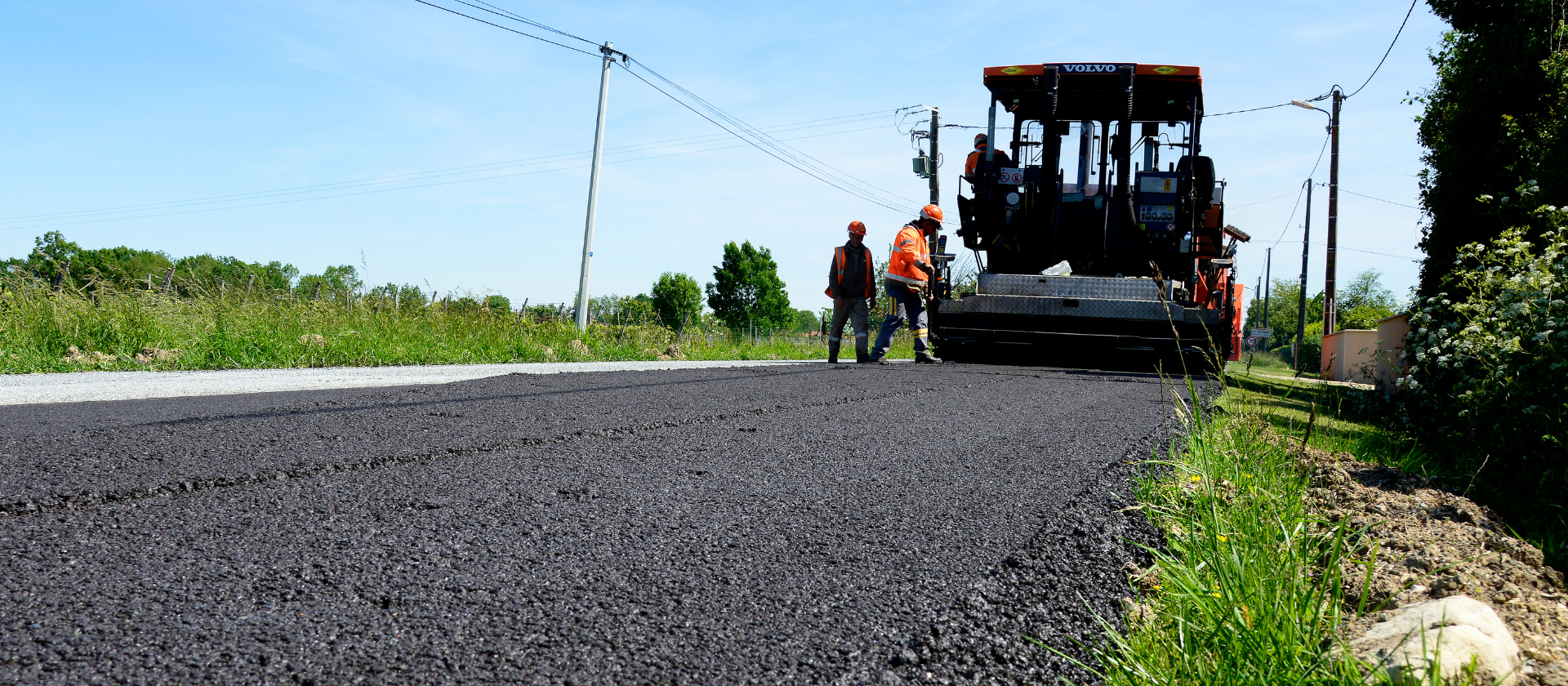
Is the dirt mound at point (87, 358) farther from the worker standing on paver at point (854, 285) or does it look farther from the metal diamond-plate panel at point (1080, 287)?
the metal diamond-plate panel at point (1080, 287)

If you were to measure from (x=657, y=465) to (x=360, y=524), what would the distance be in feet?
3.70

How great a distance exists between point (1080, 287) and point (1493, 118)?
4.04 metres

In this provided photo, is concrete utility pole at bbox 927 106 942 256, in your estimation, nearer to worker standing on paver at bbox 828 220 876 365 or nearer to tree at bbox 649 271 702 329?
worker standing on paver at bbox 828 220 876 365

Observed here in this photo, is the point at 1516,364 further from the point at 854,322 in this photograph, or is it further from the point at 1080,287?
the point at 854,322

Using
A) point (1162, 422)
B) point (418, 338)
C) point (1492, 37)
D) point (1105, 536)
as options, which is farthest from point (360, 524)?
point (1492, 37)

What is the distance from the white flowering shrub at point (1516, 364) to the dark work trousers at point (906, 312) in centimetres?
617

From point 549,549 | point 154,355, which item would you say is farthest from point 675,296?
point 549,549

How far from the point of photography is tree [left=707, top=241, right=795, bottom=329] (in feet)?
234

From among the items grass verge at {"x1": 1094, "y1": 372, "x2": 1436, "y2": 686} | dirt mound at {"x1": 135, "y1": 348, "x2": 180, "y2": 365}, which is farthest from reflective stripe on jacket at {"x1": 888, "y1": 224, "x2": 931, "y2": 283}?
grass verge at {"x1": 1094, "y1": 372, "x2": 1436, "y2": 686}

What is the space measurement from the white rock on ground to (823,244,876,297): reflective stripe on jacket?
10342 millimetres

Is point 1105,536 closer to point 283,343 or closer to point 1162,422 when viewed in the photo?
point 1162,422

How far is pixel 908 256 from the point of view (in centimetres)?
1117

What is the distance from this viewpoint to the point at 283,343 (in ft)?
29.4

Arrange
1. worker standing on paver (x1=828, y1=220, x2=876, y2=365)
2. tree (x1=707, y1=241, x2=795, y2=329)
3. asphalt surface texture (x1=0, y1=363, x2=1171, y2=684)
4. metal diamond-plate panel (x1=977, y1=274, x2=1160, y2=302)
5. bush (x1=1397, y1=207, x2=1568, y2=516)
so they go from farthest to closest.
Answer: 1. tree (x1=707, y1=241, x2=795, y2=329)
2. worker standing on paver (x1=828, y1=220, x2=876, y2=365)
3. metal diamond-plate panel (x1=977, y1=274, x2=1160, y2=302)
4. bush (x1=1397, y1=207, x2=1568, y2=516)
5. asphalt surface texture (x1=0, y1=363, x2=1171, y2=684)
